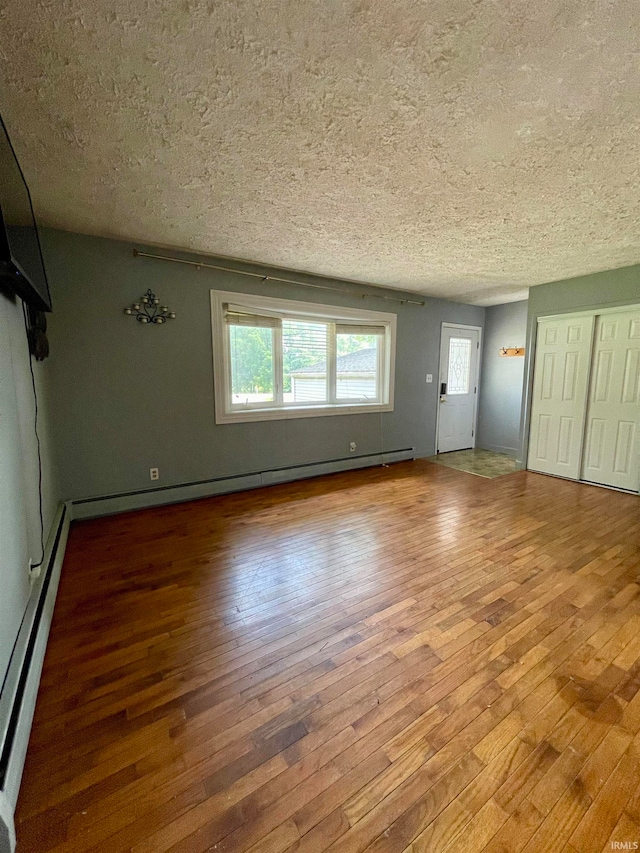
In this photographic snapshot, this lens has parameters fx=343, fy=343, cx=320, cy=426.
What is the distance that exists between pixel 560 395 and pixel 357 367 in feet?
8.66

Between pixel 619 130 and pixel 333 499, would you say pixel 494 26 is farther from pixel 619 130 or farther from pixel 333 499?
pixel 333 499

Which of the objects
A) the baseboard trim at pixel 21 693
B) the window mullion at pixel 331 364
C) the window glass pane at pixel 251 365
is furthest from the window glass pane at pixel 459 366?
the baseboard trim at pixel 21 693

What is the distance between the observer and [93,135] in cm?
171

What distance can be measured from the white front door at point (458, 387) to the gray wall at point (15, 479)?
5155 millimetres

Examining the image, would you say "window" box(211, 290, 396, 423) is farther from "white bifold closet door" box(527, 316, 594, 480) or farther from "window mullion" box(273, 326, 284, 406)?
"white bifold closet door" box(527, 316, 594, 480)

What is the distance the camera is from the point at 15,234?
155 cm

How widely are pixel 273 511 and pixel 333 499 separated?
0.70m

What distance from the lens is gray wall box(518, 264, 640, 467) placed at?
3.77m

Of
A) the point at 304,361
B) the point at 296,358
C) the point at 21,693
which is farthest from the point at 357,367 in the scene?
the point at 21,693

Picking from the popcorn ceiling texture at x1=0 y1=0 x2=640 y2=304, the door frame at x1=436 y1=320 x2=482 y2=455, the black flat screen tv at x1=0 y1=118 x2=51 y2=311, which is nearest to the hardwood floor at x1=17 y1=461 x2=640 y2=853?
the black flat screen tv at x1=0 y1=118 x2=51 y2=311

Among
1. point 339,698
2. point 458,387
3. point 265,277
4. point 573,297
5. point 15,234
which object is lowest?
point 339,698

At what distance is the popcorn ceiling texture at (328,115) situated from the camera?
1.15 m

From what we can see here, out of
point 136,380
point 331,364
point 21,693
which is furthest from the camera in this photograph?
point 331,364

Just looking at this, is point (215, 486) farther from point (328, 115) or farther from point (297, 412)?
point (328, 115)
